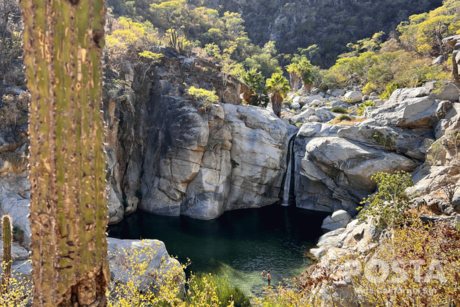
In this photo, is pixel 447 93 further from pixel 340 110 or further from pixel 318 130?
pixel 340 110

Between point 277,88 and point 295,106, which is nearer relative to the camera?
point 277,88

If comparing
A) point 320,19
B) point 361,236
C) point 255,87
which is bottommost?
point 361,236

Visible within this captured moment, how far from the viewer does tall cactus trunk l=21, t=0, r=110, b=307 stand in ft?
12.8

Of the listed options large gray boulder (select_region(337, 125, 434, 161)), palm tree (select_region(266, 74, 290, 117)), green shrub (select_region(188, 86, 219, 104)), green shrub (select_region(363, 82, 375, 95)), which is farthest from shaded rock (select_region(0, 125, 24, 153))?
green shrub (select_region(363, 82, 375, 95))

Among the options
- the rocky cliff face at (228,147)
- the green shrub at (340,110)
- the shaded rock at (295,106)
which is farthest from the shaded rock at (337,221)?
the shaded rock at (295,106)

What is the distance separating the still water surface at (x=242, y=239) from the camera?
17.5 metres

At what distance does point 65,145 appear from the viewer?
13.3ft

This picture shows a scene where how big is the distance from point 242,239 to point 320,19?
71.0 meters

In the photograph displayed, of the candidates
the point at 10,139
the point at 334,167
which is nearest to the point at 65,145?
the point at 10,139

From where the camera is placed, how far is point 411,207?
15078mm

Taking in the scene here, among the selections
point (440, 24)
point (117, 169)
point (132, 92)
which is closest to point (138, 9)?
point (132, 92)

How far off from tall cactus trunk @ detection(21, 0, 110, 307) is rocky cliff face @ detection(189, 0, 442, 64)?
74.1 metres

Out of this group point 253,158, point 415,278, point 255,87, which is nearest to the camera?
point 415,278

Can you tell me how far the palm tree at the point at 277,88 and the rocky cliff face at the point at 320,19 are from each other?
39713mm
